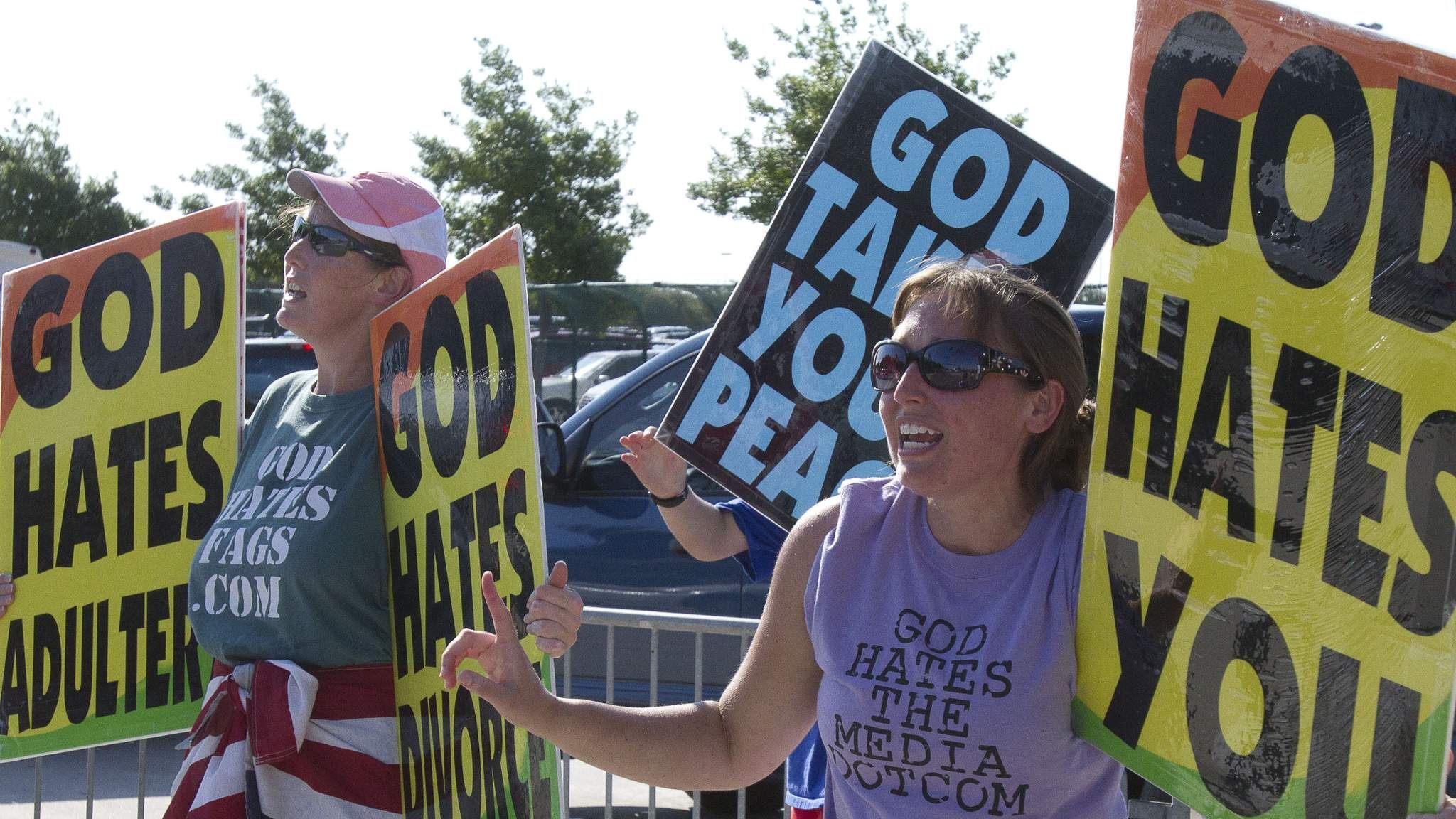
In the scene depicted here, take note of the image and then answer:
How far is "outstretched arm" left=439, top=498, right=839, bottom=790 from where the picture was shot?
76.6 inches

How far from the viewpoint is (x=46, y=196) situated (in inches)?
1571

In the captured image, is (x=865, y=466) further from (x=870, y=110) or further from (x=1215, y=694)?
(x=1215, y=694)

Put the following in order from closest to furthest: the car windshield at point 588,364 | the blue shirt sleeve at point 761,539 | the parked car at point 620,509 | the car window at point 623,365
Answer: the blue shirt sleeve at point 761,539 → the parked car at point 620,509 → the car window at point 623,365 → the car windshield at point 588,364

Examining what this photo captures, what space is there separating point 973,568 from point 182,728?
1997mm

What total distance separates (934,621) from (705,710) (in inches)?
17.1

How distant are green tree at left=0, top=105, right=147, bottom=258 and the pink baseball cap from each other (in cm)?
4052

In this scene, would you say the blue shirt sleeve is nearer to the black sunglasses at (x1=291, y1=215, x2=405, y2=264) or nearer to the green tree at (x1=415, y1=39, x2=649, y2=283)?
the black sunglasses at (x1=291, y1=215, x2=405, y2=264)

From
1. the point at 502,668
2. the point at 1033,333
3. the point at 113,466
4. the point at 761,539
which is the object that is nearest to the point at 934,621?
the point at 1033,333

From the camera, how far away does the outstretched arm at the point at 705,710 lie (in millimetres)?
1945

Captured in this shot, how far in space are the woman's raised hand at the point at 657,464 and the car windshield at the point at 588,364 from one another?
999 centimetres

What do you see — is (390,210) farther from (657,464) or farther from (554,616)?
(554,616)

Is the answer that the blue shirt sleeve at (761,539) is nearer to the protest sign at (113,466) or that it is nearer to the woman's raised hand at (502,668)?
the woman's raised hand at (502,668)

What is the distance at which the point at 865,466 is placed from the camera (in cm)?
273

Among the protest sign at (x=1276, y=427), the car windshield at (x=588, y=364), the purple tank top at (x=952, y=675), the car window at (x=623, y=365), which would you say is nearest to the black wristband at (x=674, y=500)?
the purple tank top at (x=952, y=675)
